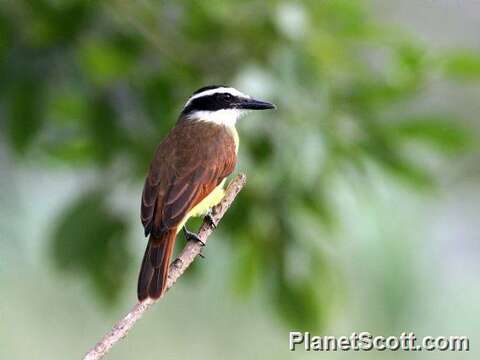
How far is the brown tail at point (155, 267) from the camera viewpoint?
8.88ft

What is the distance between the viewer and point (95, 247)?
424cm

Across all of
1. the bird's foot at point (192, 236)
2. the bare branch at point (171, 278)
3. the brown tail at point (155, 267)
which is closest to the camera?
the bare branch at point (171, 278)

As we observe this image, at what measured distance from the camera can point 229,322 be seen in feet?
24.0

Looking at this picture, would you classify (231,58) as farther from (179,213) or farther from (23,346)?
(23,346)

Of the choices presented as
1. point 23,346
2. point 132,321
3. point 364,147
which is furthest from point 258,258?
point 23,346

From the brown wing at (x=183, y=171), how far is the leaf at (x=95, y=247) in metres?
0.55

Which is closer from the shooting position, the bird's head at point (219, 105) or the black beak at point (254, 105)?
the black beak at point (254, 105)

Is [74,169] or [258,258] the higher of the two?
[74,169]

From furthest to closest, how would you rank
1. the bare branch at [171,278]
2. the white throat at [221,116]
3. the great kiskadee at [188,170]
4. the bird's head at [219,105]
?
the white throat at [221,116]
the bird's head at [219,105]
the great kiskadee at [188,170]
the bare branch at [171,278]

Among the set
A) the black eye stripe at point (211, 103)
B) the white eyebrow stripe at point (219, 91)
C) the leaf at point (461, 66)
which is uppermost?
the leaf at point (461, 66)

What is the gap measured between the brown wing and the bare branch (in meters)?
0.10

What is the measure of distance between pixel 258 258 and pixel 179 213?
36.7 inches

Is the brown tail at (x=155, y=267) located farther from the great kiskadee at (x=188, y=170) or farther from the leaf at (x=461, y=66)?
the leaf at (x=461, y=66)

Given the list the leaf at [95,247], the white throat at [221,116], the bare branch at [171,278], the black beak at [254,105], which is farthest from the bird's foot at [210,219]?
the leaf at [95,247]
